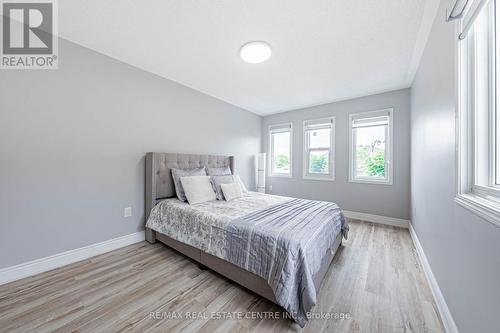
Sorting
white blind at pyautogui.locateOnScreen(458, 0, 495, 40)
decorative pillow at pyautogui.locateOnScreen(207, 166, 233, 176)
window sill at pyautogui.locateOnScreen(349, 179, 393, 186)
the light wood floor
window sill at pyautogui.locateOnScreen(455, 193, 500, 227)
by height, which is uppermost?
white blind at pyautogui.locateOnScreen(458, 0, 495, 40)

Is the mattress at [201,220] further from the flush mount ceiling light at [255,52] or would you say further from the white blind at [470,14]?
the white blind at [470,14]

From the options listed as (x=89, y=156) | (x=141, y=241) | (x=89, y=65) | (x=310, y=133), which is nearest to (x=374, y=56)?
(x=310, y=133)

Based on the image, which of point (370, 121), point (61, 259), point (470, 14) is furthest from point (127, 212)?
point (370, 121)

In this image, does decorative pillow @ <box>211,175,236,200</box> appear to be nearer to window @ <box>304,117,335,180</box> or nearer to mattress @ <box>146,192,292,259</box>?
mattress @ <box>146,192,292,259</box>

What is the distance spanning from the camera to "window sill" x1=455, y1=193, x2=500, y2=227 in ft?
2.52

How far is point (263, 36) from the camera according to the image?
1.92 m

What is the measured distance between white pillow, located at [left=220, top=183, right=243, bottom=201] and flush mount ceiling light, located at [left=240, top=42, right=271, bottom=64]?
173cm

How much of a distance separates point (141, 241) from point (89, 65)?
2.33m

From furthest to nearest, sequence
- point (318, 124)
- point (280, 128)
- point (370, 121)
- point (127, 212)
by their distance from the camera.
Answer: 1. point (280, 128)
2. point (318, 124)
3. point (370, 121)
4. point (127, 212)

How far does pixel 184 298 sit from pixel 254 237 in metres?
0.79

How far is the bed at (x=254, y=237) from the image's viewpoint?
1317 mm

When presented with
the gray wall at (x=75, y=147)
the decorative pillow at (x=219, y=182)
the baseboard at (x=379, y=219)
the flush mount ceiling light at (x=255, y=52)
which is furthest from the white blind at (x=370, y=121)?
the gray wall at (x=75, y=147)

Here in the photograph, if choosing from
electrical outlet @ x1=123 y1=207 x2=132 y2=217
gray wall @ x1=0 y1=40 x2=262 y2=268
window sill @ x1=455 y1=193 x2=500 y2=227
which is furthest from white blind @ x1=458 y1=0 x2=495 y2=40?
electrical outlet @ x1=123 y1=207 x2=132 y2=217

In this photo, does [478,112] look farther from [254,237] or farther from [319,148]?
[319,148]
